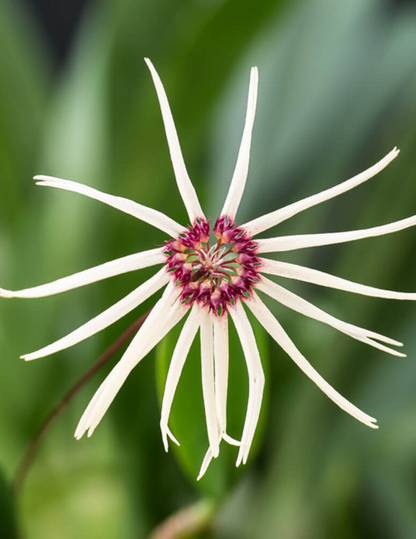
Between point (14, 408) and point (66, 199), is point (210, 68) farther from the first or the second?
point (14, 408)

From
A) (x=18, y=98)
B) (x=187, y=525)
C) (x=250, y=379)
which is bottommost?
(x=187, y=525)

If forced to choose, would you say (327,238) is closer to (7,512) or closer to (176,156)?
(176,156)

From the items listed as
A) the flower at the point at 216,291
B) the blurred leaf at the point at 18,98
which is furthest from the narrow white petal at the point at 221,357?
the blurred leaf at the point at 18,98

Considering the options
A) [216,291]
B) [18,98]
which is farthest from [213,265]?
[18,98]

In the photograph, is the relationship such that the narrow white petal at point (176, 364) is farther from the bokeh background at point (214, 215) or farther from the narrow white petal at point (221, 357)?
the bokeh background at point (214, 215)

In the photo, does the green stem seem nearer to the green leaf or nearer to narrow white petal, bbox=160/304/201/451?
the green leaf

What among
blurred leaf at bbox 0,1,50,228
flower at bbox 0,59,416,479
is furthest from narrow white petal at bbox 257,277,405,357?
blurred leaf at bbox 0,1,50,228
